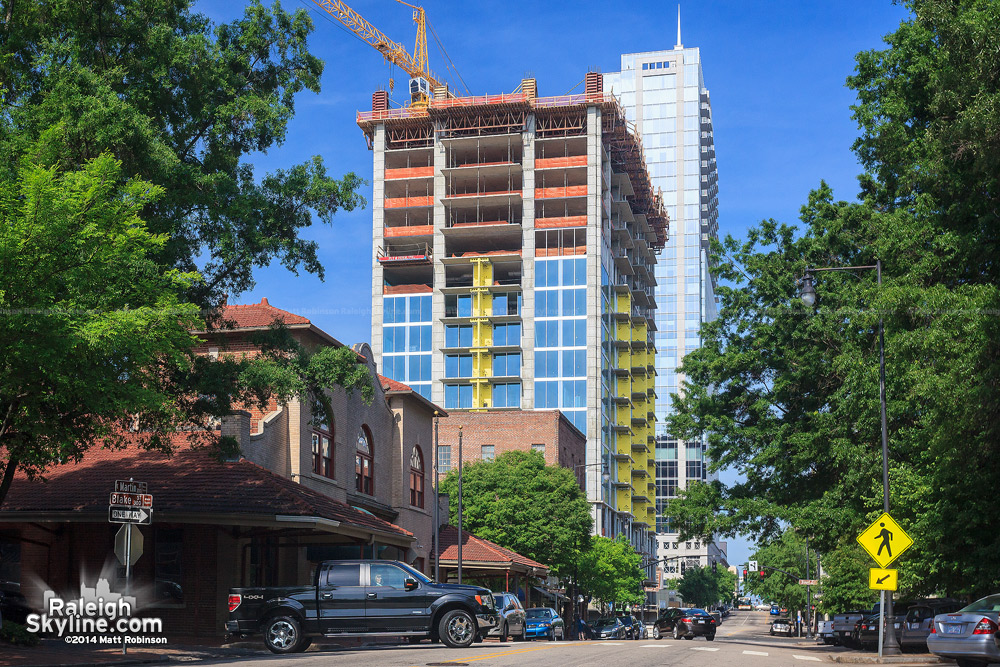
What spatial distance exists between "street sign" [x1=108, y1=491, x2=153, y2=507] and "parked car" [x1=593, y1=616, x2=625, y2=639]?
3516 centimetres

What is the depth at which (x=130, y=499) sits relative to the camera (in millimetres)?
19766

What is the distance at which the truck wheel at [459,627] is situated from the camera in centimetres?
2266

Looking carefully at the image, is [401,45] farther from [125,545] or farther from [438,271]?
[125,545]

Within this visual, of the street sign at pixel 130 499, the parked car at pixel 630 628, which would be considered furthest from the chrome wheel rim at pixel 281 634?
the parked car at pixel 630 628

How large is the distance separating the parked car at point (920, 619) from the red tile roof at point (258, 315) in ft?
68.8

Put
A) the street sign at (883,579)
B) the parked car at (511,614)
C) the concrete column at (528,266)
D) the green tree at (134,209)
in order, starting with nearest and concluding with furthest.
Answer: the green tree at (134,209)
the street sign at (883,579)
the parked car at (511,614)
the concrete column at (528,266)

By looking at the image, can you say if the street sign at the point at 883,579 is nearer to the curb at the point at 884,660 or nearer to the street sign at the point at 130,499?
the curb at the point at 884,660

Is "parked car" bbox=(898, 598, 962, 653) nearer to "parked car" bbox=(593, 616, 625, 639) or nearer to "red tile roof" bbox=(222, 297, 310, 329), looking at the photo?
"parked car" bbox=(593, 616, 625, 639)

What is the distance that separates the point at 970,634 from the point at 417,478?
2982cm

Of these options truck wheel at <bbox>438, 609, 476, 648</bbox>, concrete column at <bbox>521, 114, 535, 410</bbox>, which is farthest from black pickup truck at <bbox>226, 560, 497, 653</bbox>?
concrete column at <bbox>521, 114, 535, 410</bbox>

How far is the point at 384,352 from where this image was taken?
371 ft

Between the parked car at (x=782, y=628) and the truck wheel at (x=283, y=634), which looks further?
the parked car at (x=782, y=628)

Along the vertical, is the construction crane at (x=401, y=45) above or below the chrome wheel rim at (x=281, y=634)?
above

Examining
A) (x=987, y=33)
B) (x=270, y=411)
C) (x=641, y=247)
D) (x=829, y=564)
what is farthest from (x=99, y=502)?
(x=641, y=247)
